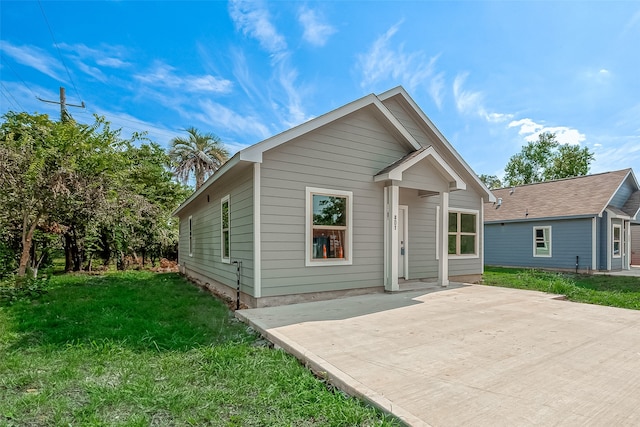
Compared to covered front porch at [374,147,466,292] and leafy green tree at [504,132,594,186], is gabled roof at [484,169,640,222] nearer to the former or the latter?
covered front porch at [374,147,466,292]

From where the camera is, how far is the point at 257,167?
600cm

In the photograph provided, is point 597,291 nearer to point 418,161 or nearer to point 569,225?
point 418,161

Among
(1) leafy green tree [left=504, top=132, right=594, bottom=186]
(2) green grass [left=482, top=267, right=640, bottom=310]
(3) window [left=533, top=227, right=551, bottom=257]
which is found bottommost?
(2) green grass [left=482, top=267, right=640, bottom=310]

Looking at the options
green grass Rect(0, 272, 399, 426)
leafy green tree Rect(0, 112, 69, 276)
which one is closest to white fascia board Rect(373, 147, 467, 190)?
green grass Rect(0, 272, 399, 426)

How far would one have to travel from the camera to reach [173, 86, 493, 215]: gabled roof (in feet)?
19.1

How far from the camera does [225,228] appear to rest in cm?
805

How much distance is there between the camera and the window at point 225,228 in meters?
7.77

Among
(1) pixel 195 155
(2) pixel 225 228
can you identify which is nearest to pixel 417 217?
(2) pixel 225 228

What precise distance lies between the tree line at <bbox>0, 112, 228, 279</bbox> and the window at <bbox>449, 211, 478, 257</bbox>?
9.53m

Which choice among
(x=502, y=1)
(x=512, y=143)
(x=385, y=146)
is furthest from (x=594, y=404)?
(x=512, y=143)

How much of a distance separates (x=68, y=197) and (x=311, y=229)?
6.06 m

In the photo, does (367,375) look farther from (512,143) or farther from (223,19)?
(512,143)

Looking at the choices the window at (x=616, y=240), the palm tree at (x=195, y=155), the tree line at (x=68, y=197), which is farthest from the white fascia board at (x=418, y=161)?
the palm tree at (x=195, y=155)

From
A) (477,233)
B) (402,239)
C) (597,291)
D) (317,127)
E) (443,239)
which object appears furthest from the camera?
A: (477,233)
